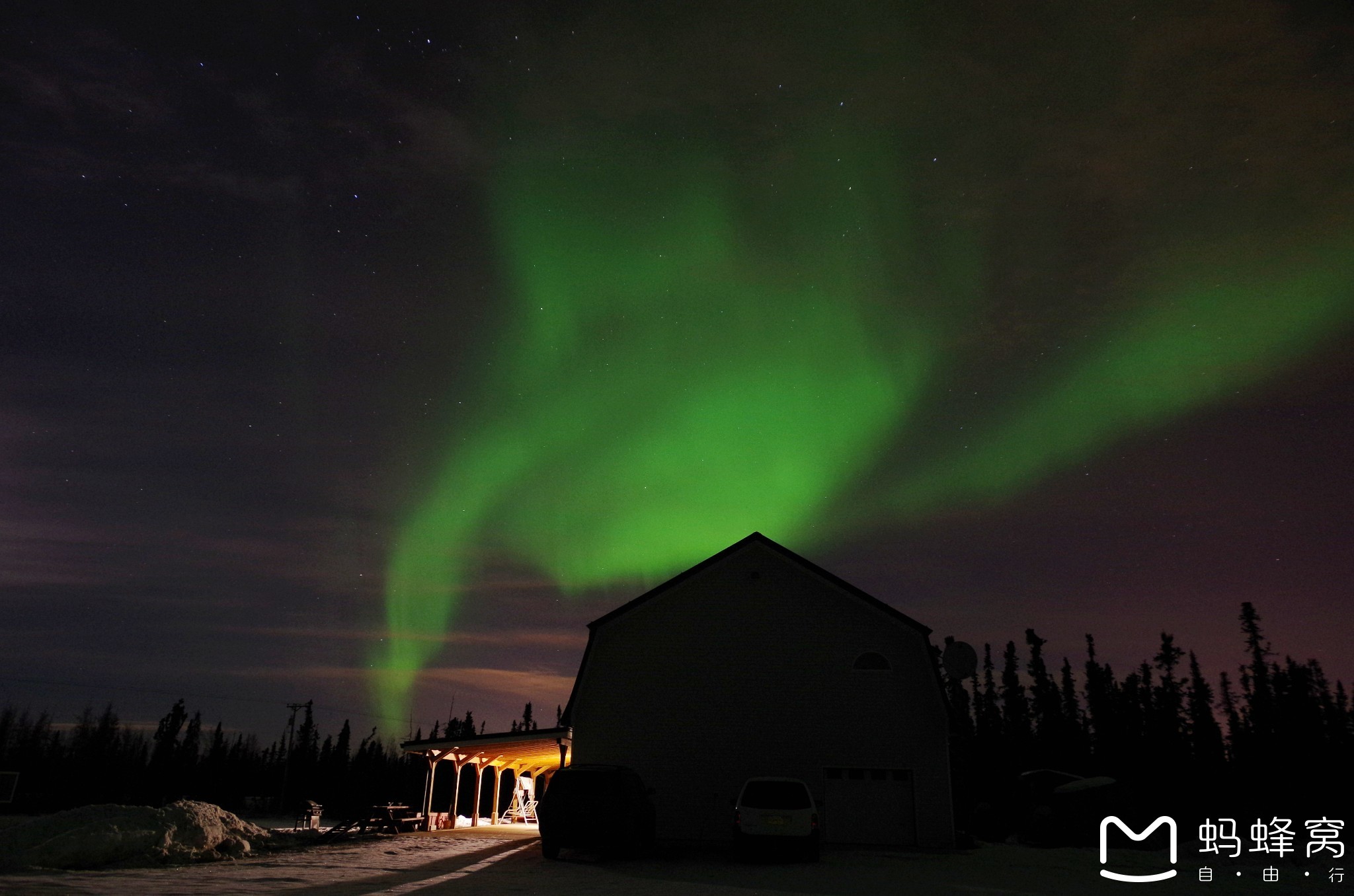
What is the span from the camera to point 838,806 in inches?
820

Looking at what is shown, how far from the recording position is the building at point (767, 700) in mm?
20875

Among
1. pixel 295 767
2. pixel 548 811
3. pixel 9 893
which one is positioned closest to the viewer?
pixel 9 893

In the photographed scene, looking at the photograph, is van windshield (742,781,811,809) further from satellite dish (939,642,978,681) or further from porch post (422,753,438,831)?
porch post (422,753,438,831)

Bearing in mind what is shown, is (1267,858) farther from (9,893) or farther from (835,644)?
(9,893)

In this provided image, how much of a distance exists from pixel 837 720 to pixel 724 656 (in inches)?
134

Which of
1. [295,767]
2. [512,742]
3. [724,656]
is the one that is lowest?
[295,767]

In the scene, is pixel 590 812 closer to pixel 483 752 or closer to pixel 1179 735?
pixel 483 752

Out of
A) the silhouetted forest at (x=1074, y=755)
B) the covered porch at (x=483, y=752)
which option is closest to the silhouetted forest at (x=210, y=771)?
the silhouetted forest at (x=1074, y=755)

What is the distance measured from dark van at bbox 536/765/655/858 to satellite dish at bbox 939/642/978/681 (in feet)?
40.1

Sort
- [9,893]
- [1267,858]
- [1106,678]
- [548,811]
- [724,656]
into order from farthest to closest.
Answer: [1106,678]
[724,656]
[1267,858]
[548,811]
[9,893]

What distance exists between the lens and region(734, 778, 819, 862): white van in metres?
15.3

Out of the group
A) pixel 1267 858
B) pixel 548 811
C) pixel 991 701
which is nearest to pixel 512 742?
pixel 548 811

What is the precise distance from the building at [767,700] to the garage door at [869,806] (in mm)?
33

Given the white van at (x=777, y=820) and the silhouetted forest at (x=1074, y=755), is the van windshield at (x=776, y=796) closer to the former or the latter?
the white van at (x=777, y=820)
